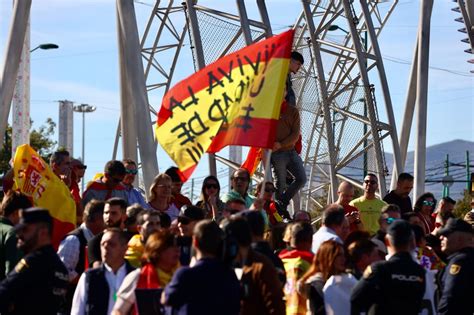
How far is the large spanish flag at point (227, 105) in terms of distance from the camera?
12.9 metres

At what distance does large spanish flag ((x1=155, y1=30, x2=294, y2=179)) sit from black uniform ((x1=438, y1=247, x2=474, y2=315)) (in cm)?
204

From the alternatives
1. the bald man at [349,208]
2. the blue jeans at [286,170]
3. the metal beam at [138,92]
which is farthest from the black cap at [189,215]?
the metal beam at [138,92]

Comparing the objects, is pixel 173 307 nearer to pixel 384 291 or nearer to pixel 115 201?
pixel 384 291

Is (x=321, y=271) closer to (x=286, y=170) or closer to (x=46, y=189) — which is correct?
(x=46, y=189)

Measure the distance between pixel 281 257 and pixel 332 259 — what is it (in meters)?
0.85

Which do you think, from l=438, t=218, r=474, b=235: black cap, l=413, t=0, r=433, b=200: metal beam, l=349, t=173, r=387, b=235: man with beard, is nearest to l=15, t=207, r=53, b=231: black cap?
l=438, t=218, r=474, b=235: black cap

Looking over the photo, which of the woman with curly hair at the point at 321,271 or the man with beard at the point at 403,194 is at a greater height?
the man with beard at the point at 403,194

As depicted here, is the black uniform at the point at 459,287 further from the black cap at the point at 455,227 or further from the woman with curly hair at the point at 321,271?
the woman with curly hair at the point at 321,271

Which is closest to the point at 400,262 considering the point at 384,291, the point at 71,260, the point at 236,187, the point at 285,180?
the point at 384,291

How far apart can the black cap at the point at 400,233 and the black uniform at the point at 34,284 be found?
272 centimetres

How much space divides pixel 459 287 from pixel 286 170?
→ 22.0 feet

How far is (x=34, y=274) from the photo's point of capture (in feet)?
34.2

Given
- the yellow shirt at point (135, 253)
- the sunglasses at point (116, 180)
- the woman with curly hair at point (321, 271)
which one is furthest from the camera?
the sunglasses at point (116, 180)

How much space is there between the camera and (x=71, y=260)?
40.4 ft
